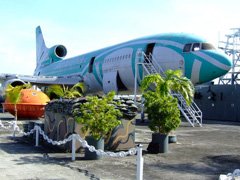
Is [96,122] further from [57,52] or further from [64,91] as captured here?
[57,52]

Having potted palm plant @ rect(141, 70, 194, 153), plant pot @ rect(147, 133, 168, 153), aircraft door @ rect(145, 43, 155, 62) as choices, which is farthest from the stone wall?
aircraft door @ rect(145, 43, 155, 62)

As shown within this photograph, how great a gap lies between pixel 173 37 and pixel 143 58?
8.15 ft

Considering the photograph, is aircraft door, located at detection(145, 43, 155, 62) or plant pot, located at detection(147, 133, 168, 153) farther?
aircraft door, located at detection(145, 43, 155, 62)

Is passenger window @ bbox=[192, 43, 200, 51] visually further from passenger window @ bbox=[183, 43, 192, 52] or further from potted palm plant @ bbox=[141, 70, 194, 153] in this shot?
potted palm plant @ bbox=[141, 70, 194, 153]

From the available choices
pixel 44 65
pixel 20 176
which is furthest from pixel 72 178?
pixel 44 65

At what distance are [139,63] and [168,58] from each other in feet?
6.92

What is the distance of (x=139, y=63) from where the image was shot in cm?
1970

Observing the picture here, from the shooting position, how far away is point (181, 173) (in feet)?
21.0

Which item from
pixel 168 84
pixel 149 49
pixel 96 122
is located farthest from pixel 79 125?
pixel 149 49

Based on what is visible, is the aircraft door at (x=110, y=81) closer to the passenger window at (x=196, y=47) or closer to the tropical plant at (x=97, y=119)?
the passenger window at (x=196, y=47)

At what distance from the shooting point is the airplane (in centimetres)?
1755

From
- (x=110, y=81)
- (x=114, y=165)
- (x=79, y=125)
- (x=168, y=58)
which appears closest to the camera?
(x=114, y=165)

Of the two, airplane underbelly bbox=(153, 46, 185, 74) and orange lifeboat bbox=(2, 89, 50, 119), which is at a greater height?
airplane underbelly bbox=(153, 46, 185, 74)

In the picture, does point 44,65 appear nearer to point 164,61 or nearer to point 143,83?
point 164,61
